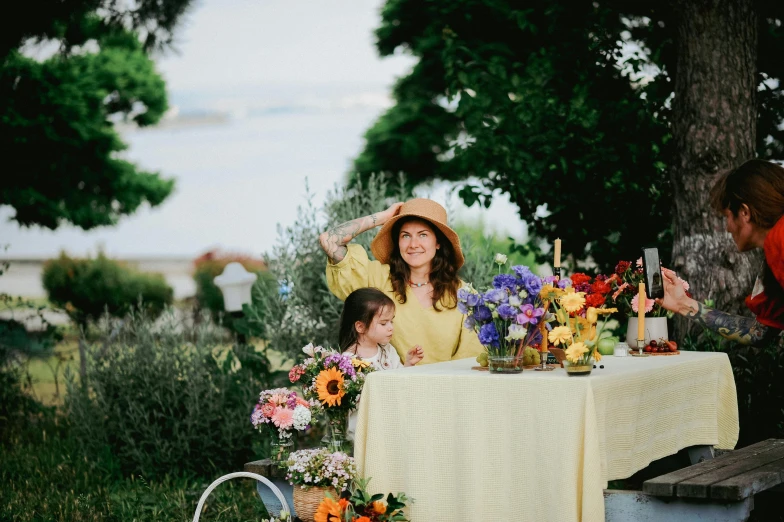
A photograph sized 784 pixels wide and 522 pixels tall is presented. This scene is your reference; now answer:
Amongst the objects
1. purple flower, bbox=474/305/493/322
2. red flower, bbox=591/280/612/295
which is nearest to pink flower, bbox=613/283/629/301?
red flower, bbox=591/280/612/295

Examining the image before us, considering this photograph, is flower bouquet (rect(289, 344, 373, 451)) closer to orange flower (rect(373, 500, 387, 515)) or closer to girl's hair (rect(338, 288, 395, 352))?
girl's hair (rect(338, 288, 395, 352))

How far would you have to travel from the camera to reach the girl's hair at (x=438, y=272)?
16.9 ft

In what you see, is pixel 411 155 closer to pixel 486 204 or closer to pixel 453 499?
pixel 486 204

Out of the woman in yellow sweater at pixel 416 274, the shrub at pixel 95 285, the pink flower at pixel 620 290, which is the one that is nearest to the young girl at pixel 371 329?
the woman in yellow sweater at pixel 416 274

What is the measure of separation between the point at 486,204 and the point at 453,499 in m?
3.78

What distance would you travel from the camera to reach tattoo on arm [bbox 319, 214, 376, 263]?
5.16m

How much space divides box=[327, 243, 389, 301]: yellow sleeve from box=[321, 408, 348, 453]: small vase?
3.06ft

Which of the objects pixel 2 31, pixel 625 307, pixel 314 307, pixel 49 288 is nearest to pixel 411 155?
pixel 49 288

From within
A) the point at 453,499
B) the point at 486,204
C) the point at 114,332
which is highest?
the point at 486,204

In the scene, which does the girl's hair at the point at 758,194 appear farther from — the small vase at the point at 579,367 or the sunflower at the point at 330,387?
the sunflower at the point at 330,387

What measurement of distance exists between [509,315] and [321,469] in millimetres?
977

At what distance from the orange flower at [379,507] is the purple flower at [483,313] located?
754mm

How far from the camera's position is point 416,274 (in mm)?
5215

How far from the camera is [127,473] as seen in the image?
672cm
